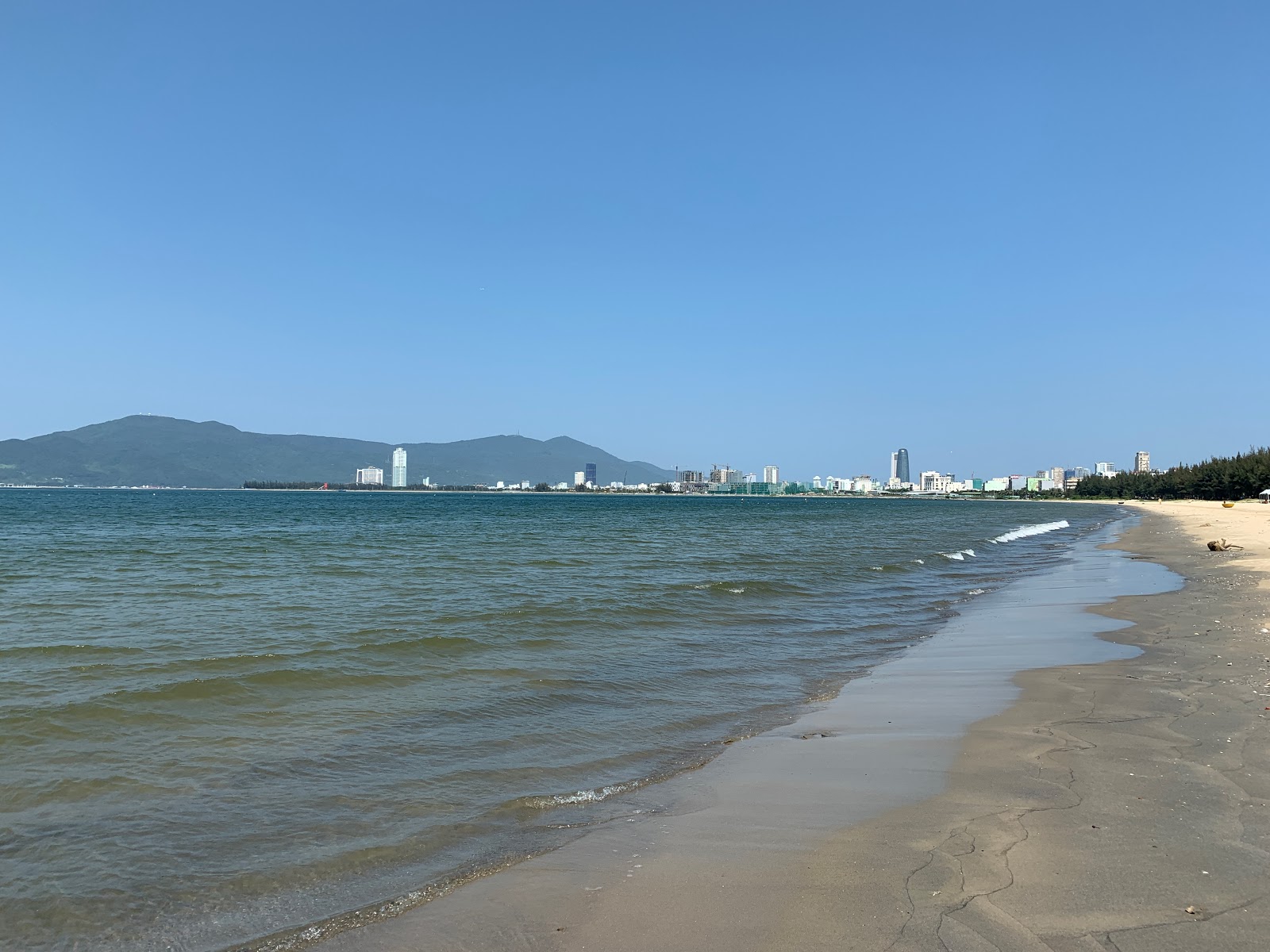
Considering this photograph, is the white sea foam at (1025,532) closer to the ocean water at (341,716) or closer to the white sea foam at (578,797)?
the ocean water at (341,716)

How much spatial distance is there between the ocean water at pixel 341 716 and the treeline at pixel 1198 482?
9623cm

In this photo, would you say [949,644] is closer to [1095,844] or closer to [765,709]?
[765,709]

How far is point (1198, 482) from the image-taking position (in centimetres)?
12038

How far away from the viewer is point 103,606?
15.2m

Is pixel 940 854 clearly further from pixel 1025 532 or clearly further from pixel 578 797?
pixel 1025 532

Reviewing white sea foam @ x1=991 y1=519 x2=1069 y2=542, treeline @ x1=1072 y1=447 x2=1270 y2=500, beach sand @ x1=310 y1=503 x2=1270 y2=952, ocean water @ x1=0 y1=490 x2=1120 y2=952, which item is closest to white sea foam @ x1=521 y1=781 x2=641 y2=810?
ocean water @ x1=0 y1=490 x2=1120 y2=952

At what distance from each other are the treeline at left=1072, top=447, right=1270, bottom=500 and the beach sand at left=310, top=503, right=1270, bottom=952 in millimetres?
103014

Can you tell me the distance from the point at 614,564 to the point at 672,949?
72.6ft

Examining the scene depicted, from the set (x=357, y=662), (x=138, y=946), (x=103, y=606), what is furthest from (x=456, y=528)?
(x=138, y=946)

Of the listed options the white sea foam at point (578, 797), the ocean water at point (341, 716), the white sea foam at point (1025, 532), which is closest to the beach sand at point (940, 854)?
the white sea foam at point (578, 797)

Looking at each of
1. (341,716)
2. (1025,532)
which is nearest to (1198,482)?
(1025,532)

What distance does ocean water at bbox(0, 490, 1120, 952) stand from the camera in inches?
179

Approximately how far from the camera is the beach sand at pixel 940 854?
3.54m

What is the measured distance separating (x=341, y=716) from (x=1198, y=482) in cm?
14114
